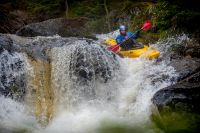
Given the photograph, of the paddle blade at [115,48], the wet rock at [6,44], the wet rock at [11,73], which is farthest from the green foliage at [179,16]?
the wet rock at [6,44]

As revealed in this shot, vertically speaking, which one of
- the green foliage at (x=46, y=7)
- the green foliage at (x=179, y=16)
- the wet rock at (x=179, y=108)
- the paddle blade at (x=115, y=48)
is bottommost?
the wet rock at (x=179, y=108)

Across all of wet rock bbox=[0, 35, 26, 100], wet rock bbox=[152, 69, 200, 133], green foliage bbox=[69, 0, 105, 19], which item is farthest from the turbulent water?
green foliage bbox=[69, 0, 105, 19]

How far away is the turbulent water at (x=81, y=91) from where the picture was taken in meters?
8.85

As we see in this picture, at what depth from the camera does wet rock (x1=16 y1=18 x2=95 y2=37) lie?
653 inches

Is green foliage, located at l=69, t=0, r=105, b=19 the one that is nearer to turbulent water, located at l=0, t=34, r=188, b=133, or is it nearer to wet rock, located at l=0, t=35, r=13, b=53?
turbulent water, located at l=0, t=34, r=188, b=133

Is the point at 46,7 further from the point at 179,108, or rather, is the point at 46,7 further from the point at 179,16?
the point at 179,108

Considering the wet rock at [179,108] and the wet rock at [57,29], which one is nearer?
the wet rock at [179,108]

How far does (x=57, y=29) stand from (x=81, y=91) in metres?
7.69

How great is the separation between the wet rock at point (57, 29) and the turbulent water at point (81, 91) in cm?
591

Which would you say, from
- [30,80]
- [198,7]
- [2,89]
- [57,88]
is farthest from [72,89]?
[198,7]

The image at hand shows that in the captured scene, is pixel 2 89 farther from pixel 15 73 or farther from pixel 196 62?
pixel 196 62

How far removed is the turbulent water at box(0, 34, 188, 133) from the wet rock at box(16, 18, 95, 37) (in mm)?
5909

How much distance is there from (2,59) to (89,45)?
8.27 ft

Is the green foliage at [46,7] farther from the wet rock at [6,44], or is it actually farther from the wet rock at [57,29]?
the wet rock at [6,44]
